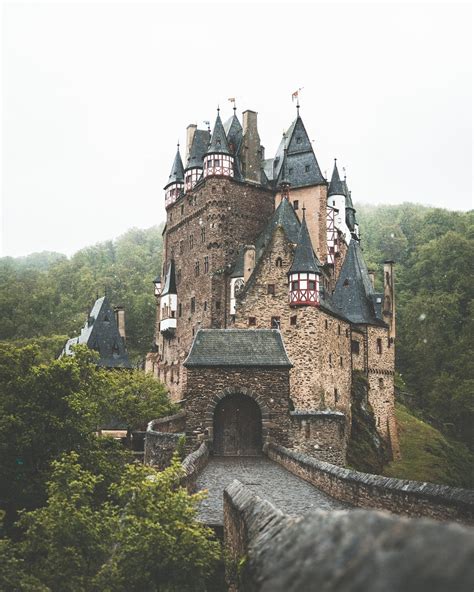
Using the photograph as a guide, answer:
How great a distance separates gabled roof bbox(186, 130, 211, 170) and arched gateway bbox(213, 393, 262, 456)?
3403cm

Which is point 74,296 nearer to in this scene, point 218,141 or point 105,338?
point 105,338

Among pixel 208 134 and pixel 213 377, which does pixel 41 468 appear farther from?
pixel 208 134

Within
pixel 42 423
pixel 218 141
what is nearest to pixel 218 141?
pixel 218 141

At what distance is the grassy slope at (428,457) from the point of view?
4346 cm

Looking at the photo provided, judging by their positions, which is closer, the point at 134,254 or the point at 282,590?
the point at 282,590

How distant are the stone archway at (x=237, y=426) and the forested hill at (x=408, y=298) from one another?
3294cm

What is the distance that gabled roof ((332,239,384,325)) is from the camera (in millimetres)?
49500

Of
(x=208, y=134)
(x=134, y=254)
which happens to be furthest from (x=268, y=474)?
(x=134, y=254)

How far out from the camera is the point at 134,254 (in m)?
119

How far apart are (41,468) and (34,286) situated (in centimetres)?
7474

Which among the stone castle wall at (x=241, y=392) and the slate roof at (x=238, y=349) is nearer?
the stone castle wall at (x=241, y=392)

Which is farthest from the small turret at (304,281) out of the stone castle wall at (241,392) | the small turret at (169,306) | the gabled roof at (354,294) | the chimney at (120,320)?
the chimney at (120,320)

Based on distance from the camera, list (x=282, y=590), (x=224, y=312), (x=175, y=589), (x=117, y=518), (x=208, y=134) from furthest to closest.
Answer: (x=208, y=134)
(x=224, y=312)
(x=117, y=518)
(x=175, y=589)
(x=282, y=590)

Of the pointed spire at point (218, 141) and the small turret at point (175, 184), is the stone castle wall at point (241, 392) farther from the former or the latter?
the small turret at point (175, 184)
